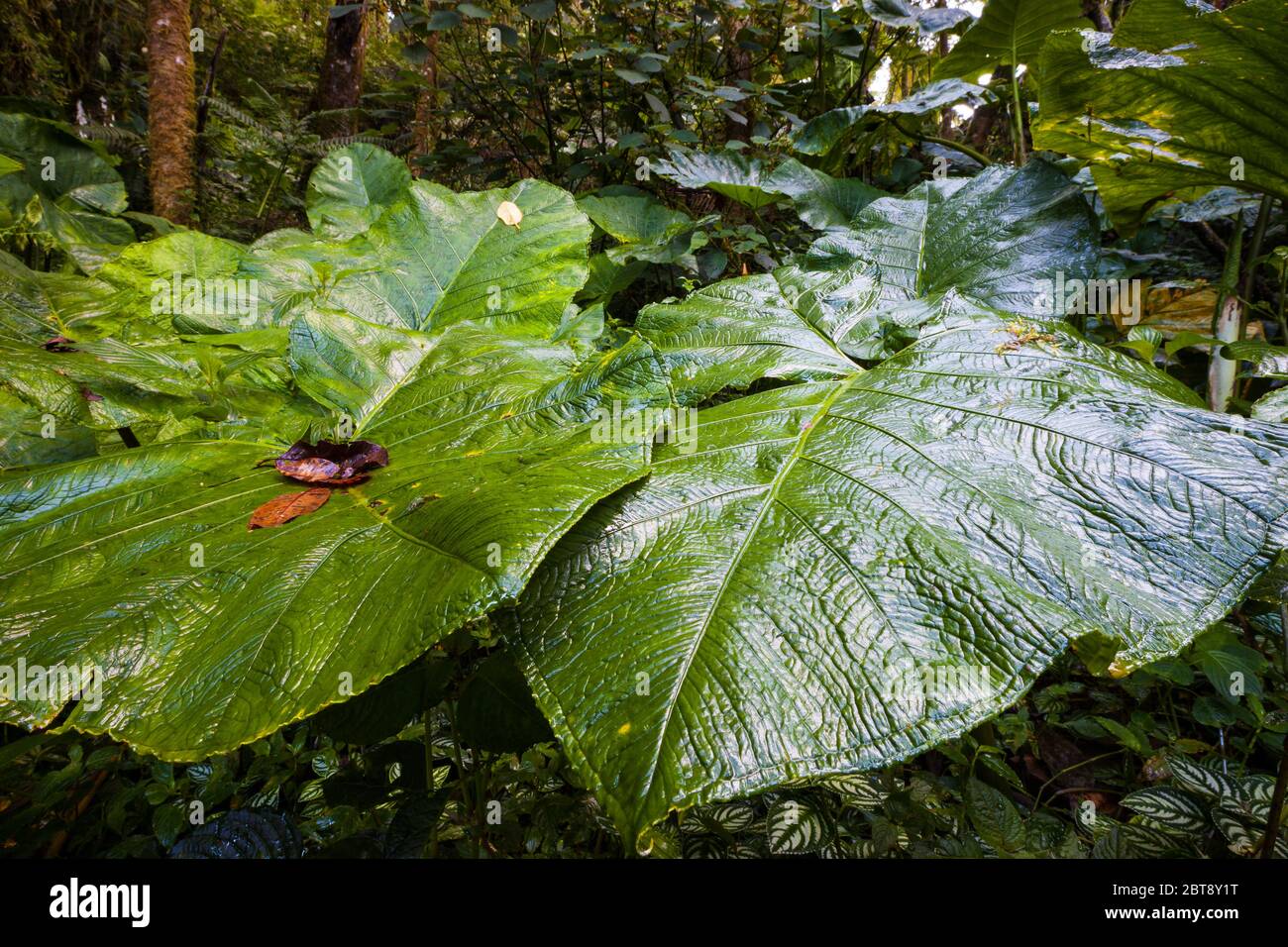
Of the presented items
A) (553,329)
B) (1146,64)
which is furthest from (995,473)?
(1146,64)

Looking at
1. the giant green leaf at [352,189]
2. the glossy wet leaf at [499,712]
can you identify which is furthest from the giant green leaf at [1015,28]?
the glossy wet leaf at [499,712]

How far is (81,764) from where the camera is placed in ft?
4.33

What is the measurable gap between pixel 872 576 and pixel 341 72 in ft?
23.0

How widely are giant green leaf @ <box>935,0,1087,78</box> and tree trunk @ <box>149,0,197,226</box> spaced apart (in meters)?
3.82

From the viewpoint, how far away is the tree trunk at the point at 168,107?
3.48 meters

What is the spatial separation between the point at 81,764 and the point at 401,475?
135 cm

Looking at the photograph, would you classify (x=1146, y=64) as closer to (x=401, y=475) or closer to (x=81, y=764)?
(x=401, y=475)

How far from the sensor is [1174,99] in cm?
94

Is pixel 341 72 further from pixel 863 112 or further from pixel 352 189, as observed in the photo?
pixel 863 112

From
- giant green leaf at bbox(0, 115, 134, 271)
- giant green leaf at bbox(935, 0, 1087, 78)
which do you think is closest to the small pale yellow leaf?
giant green leaf at bbox(0, 115, 134, 271)

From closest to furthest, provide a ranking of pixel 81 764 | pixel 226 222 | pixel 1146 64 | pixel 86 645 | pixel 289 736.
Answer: pixel 86 645, pixel 1146 64, pixel 81 764, pixel 289 736, pixel 226 222

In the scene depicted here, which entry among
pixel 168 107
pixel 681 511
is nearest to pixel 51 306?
pixel 681 511

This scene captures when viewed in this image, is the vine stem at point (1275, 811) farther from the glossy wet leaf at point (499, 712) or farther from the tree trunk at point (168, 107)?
the tree trunk at point (168, 107)

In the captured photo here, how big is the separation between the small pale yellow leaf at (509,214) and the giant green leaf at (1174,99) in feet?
2.81
